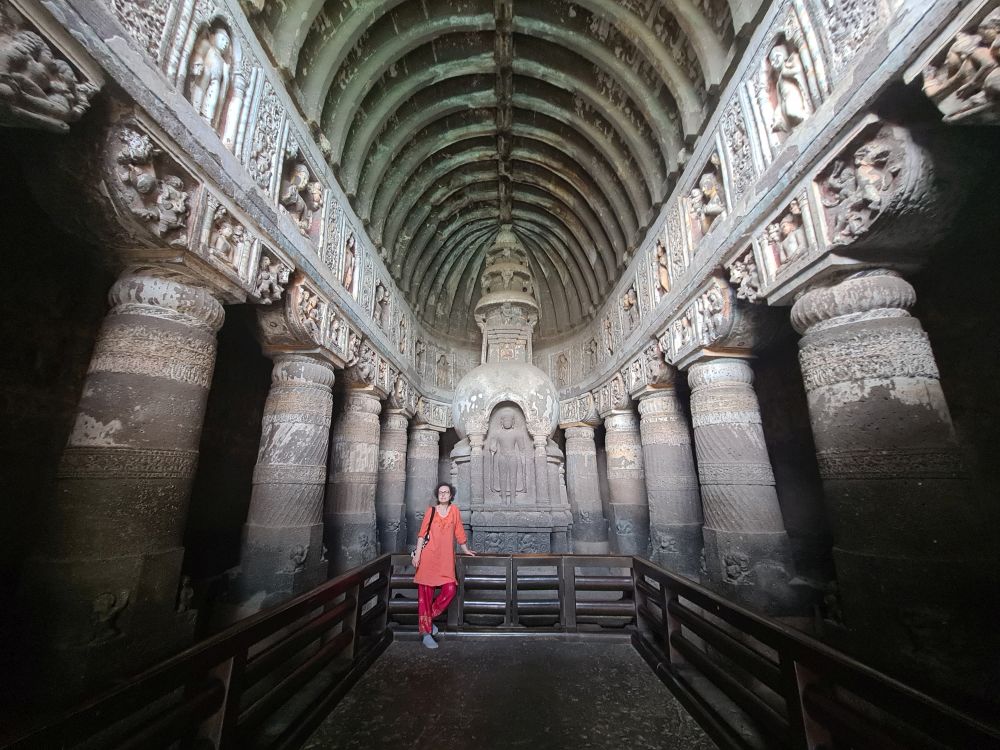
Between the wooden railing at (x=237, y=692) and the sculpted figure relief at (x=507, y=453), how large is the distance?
4797mm

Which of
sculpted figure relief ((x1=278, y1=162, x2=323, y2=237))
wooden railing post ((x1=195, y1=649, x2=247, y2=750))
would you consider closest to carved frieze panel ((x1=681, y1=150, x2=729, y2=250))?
sculpted figure relief ((x1=278, y1=162, x2=323, y2=237))

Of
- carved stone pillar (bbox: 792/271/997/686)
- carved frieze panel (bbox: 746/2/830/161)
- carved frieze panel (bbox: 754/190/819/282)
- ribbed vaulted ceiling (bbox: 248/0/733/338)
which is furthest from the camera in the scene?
ribbed vaulted ceiling (bbox: 248/0/733/338)

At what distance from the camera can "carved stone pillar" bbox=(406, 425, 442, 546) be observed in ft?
36.3

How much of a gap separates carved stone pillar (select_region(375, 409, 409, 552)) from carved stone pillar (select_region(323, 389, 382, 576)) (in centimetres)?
179

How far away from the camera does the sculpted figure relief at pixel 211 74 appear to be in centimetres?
387

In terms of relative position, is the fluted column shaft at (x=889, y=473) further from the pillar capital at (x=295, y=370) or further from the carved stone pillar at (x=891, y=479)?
the pillar capital at (x=295, y=370)

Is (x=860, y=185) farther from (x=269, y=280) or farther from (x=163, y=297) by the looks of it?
(x=163, y=297)

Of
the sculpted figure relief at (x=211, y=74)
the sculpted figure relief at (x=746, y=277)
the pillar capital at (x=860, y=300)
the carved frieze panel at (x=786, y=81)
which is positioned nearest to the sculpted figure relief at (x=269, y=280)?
the sculpted figure relief at (x=211, y=74)

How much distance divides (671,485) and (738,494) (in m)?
2.03

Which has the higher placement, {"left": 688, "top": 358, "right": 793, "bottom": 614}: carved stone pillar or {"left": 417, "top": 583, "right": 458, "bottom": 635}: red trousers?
{"left": 688, "top": 358, "right": 793, "bottom": 614}: carved stone pillar

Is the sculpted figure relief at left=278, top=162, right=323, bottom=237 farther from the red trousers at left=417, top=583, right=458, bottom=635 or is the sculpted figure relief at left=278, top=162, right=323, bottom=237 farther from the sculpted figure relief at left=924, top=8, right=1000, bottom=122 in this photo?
the sculpted figure relief at left=924, top=8, right=1000, bottom=122

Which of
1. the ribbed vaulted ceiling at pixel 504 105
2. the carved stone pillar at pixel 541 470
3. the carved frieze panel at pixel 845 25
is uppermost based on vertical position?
the ribbed vaulted ceiling at pixel 504 105

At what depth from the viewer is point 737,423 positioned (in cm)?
536

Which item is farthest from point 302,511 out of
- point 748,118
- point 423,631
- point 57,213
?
point 748,118
